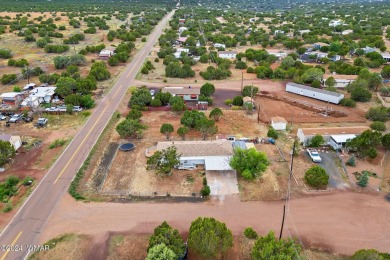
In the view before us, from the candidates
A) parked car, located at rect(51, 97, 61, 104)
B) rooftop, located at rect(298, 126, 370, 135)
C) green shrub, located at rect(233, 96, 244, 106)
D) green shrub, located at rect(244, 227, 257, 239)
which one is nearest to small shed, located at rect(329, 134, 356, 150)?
rooftop, located at rect(298, 126, 370, 135)

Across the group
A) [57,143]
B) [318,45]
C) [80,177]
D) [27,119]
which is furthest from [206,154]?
[318,45]

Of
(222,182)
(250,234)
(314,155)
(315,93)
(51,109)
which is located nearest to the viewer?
(250,234)

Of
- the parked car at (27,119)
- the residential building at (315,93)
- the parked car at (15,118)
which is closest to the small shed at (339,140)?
the residential building at (315,93)

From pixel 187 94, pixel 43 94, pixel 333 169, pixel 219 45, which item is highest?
pixel 219 45

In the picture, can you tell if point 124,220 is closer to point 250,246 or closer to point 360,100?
point 250,246

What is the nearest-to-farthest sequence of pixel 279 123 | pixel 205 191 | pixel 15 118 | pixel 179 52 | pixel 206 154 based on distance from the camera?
pixel 205 191 < pixel 206 154 < pixel 279 123 < pixel 15 118 < pixel 179 52

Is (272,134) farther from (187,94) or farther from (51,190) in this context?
(51,190)

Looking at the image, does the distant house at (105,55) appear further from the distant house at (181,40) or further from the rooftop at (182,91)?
the rooftop at (182,91)
